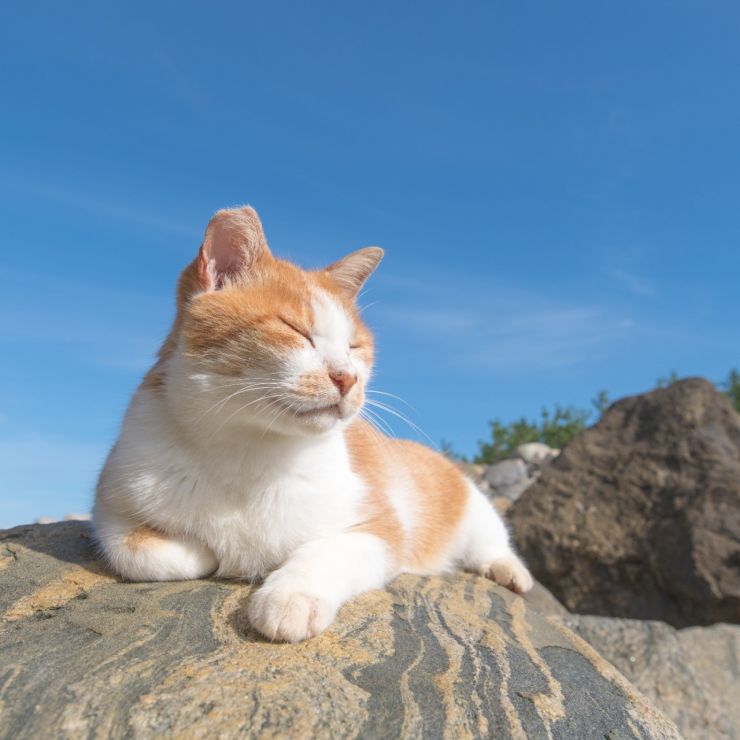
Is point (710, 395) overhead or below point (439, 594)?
overhead

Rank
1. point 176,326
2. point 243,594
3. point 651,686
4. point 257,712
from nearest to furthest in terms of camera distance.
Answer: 1. point 257,712
2. point 243,594
3. point 176,326
4. point 651,686

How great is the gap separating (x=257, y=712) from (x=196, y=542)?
47.7 inches

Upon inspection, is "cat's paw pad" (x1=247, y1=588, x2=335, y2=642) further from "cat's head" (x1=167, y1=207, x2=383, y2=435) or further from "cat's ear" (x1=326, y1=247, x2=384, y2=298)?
"cat's ear" (x1=326, y1=247, x2=384, y2=298)

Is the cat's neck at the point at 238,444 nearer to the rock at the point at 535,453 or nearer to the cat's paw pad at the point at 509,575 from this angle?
the cat's paw pad at the point at 509,575

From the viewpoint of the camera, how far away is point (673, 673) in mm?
5207

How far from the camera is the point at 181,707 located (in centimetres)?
225

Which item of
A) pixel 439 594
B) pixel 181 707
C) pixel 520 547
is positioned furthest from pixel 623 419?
pixel 181 707

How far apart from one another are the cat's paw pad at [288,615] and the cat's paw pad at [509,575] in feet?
7.31

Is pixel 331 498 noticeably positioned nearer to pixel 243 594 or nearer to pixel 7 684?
pixel 243 594

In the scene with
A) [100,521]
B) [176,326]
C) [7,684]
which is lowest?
[7,684]

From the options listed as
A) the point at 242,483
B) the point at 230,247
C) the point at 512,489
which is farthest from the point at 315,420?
the point at 512,489

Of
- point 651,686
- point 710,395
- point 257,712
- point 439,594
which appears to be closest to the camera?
point 257,712

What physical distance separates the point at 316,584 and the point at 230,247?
1.58 meters

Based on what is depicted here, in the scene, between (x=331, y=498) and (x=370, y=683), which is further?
(x=331, y=498)
